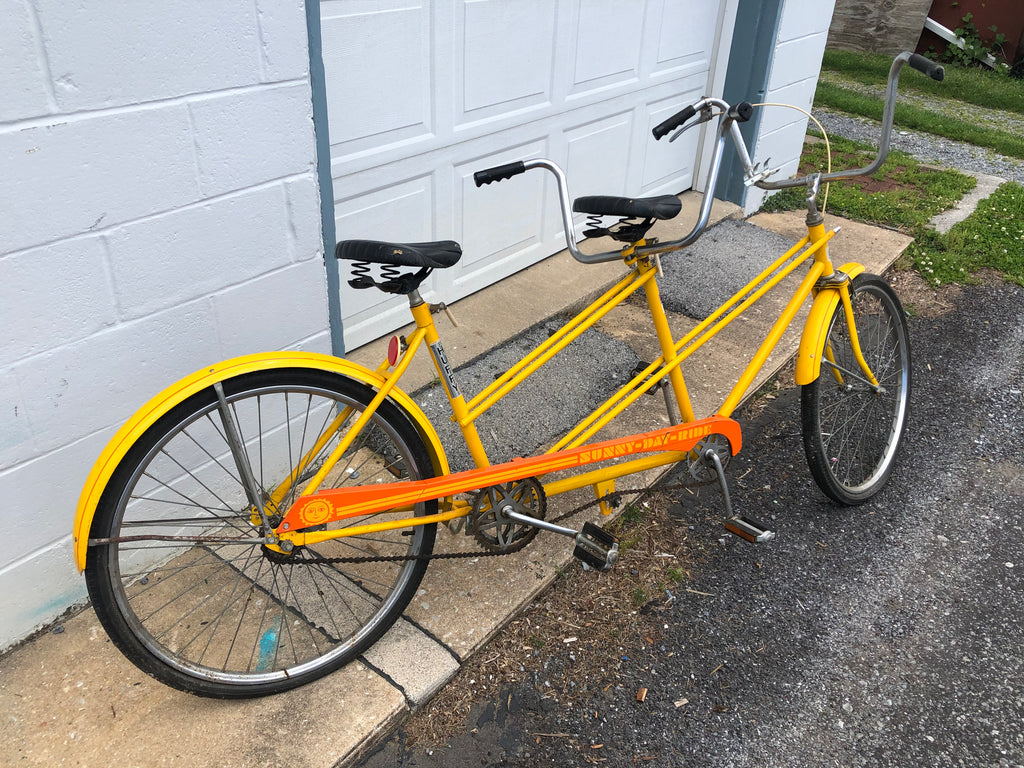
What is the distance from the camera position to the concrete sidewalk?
219cm

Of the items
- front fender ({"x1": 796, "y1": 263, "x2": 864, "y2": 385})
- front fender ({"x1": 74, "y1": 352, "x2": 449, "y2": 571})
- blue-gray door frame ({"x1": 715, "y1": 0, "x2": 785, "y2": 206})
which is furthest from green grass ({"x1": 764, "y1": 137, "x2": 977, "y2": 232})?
front fender ({"x1": 74, "y1": 352, "x2": 449, "y2": 571})

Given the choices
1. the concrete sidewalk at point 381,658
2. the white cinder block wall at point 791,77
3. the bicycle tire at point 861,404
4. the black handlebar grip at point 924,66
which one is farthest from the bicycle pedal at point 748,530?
the white cinder block wall at point 791,77

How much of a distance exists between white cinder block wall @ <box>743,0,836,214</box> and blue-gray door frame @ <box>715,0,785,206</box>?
0.05 meters

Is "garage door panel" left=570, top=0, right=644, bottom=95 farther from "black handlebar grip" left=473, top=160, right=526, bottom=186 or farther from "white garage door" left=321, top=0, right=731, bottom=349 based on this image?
"black handlebar grip" left=473, top=160, right=526, bottom=186

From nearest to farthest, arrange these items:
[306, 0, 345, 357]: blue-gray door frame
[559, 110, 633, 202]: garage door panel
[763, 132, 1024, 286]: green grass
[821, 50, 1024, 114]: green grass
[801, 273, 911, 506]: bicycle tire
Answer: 1. [306, 0, 345, 357]: blue-gray door frame
2. [801, 273, 911, 506]: bicycle tire
3. [559, 110, 633, 202]: garage door panel
4. [763, 132, 1024, 286]: green grass
5. [821, 50, 1024, 114]: green grass

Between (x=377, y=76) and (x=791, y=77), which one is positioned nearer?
(x=377, y=76)

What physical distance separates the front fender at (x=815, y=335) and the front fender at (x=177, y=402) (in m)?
1.26

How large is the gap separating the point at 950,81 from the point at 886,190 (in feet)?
13.8

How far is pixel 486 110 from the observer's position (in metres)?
3.77

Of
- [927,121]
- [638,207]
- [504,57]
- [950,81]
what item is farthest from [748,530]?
[950,81]

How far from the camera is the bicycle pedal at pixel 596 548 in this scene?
2592 millimetres

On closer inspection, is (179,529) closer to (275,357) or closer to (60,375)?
(60,375)

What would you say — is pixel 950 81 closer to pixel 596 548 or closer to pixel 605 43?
pixel 605 43

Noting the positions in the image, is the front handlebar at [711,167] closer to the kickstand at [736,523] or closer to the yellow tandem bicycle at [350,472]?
the yellow tandem bicycle at [350,472]
